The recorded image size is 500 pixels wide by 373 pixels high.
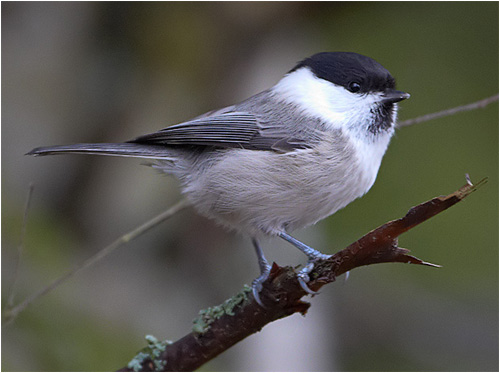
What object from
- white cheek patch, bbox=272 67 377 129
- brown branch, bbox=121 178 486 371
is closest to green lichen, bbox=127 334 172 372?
brown branch, bbox=121 178 486 371

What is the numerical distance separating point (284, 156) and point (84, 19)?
1973 millimetres

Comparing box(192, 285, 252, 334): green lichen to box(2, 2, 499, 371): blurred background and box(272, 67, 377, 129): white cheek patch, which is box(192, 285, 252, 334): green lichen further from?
box(2, 2, 499, 371): blurred background

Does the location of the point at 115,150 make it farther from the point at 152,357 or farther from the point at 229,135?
the point at 152,357

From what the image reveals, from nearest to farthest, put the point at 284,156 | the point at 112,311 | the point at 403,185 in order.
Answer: the point at 284,156
the point at 112,311
the point at 403,185

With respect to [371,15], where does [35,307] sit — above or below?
below

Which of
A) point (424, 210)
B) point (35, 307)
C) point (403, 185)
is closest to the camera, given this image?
point (424, 210)

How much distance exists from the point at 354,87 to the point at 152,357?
1049mm

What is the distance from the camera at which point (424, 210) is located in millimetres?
1141

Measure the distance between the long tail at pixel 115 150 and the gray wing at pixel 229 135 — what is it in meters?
0.04

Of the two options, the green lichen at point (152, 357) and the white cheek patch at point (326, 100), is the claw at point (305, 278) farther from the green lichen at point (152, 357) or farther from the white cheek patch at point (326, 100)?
the white cheek patch at point (326, 100)

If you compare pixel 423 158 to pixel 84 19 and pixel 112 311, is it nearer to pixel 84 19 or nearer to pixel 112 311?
pixel 112 311

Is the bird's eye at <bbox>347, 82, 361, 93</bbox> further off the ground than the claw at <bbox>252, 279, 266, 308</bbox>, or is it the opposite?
the bird's eye at <bbox>347, 82, 361, 93</bbox>

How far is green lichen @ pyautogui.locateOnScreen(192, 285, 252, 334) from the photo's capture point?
1513 millimetres

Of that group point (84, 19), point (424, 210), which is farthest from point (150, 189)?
point (424, 210)
